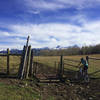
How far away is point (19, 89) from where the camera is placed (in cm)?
697

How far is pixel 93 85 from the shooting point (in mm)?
8664

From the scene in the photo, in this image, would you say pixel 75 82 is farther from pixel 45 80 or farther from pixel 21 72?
pixel 21 72

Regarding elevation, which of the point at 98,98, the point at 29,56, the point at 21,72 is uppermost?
the point at 29,56

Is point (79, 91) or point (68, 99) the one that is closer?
point (68, 99)

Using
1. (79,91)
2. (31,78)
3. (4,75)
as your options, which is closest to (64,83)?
(79,91)

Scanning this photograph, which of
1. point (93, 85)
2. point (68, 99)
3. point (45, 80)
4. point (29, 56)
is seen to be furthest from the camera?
point (29, 56)

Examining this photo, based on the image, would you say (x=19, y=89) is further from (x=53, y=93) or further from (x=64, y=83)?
(x=64, y=83)

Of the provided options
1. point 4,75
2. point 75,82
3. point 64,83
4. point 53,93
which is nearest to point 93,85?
point 75,82

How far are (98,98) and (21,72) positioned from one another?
5.18m

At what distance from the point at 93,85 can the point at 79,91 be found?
1.55m

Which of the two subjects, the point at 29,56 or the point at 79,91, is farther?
the point at 29,56

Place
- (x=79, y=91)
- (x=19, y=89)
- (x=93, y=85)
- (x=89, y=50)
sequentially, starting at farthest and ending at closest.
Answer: (x=89, y=50) < (x=93, y=85) < (x=79, y=91) < (x=19, y=89)

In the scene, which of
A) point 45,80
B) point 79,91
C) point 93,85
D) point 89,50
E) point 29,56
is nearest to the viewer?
point 79,91

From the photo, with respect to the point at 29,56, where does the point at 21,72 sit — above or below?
below
